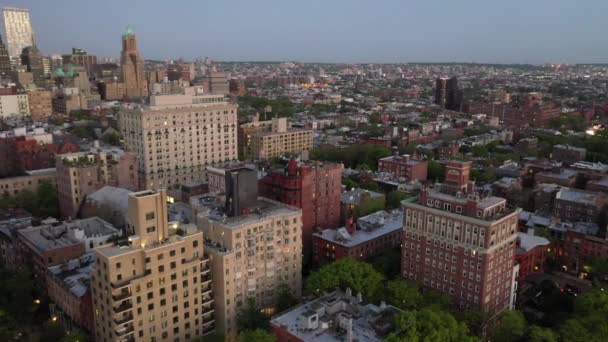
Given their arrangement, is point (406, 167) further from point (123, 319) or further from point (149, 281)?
point (123, 319)

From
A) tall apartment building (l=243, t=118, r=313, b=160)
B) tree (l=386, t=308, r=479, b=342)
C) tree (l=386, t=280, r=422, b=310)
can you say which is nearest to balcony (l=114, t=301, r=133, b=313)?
tree (l=386, t=308, r=479, b=342)

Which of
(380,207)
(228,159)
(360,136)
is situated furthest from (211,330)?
(360,136)

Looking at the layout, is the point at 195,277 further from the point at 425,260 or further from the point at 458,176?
the point at 458,176

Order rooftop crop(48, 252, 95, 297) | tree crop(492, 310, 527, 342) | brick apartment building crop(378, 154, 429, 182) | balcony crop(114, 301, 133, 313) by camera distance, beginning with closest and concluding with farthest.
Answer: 1. balcony crop(114, 301, 133, 313)
2. tree crop(492, 310, 527, 342)
3. rooftop crop(48, 252, 95, 297)
4. brick apartment building crop(378, 154, 429, 182)

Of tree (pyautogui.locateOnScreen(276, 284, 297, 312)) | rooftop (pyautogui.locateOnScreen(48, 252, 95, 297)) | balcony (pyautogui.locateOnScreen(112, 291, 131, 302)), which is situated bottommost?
tree (pyautogui.locateOnScreen(276, 284, 297, 312))

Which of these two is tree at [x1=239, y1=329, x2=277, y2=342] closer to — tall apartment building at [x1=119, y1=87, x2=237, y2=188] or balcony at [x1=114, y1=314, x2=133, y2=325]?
balcony at [x1=114, y1=314, x2=133, y2=325]

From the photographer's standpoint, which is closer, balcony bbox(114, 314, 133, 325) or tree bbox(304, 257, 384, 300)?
balcony bbox(114, 314, 133, 325)

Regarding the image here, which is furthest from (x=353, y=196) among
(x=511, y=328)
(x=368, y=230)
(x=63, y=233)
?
(x=63, y=233)
